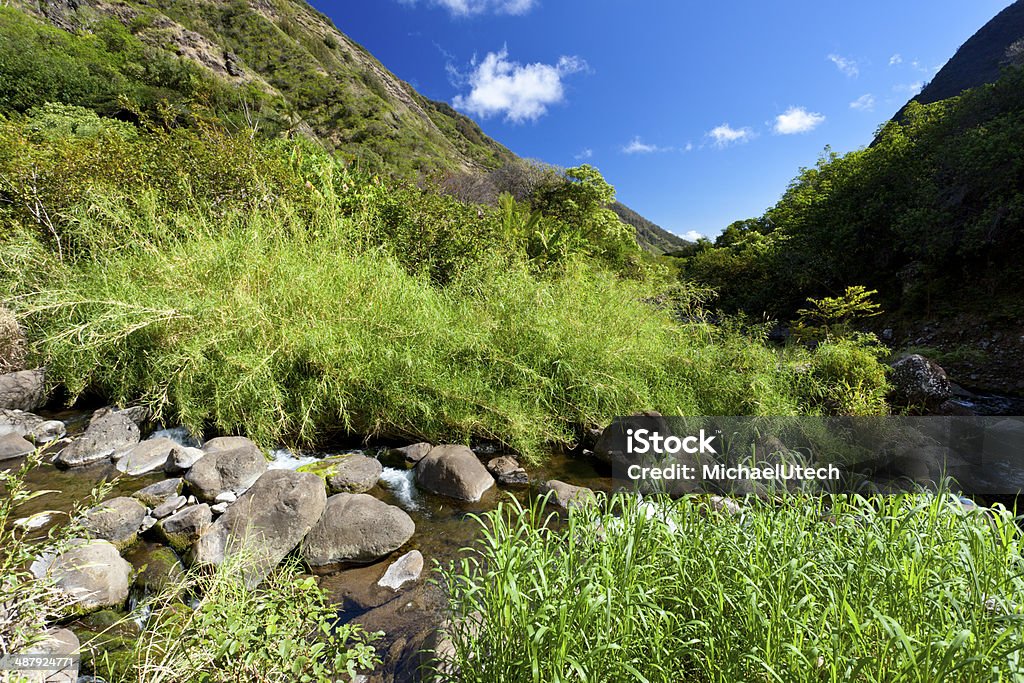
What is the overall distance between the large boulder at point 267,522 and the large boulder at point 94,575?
313mm

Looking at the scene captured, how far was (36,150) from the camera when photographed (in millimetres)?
5906

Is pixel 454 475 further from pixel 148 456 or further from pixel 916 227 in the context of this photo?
pixel 916 227

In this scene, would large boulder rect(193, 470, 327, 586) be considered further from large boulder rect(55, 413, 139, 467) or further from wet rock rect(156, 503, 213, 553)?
large boulder rect(55, 413, 139, 467)

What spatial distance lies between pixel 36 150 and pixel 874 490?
33.7 feet

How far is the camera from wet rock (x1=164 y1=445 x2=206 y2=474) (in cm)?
326

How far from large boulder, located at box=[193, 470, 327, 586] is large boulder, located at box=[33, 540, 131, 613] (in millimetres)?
313

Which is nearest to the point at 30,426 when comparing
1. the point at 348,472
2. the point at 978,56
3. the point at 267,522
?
the point at 348,472

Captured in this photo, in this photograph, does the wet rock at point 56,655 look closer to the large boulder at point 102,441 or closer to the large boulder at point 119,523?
the large boulder at point 119,523

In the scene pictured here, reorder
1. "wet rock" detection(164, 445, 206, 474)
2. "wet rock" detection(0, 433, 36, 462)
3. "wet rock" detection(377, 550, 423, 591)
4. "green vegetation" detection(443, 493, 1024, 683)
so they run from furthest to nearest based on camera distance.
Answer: "wet rock" detection(0, 433, 36, 462) → "wet rock" detection(164, 445, 206, 474) → "wet rock" detection(377, 550, 423, 591) → "green vegetation" detection(443, 493, 1024, 683)

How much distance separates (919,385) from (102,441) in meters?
8.44

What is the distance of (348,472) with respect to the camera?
3.43 metres

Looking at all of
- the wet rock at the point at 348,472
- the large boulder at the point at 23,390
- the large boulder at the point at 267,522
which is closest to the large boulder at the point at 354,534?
the large boulder at the point at 267,522

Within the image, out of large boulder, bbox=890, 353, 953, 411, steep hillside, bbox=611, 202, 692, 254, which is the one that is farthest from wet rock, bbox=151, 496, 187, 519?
steep hillside, bbox=611, 202, 692, 254

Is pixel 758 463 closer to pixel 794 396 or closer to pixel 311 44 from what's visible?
pixel 794 396
